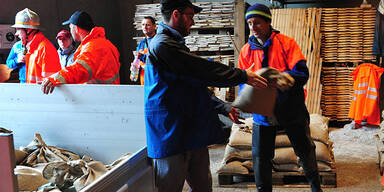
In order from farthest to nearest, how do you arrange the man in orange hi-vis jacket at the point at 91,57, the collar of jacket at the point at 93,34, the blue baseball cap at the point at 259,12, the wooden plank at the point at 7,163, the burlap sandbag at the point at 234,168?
1. the burlap sandbag at the point at 234,168
2. the collar of jacket at the point at 93,34
3. the man in orange hi-vis jacket at the point at 91,57
4. the blue baseball cap at the point at 259,12
5. the wooden plank at the point at 7,163

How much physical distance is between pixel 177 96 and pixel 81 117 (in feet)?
3.67

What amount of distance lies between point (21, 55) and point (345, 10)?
5.70m

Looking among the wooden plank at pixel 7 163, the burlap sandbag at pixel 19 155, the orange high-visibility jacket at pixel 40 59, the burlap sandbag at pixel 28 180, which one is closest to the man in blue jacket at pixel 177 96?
the burlap sandbag at pixel 28 180

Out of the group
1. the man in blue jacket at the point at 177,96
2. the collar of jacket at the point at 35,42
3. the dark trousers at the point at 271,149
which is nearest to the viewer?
the man in blue jacket at the point at 177,96

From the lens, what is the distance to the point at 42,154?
2.99m

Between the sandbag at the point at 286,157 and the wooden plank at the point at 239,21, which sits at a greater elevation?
the wooden plank at the point at 239,21

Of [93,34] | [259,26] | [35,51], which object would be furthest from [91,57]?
[259,26]

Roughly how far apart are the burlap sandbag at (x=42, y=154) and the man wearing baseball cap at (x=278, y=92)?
1663 millimetres

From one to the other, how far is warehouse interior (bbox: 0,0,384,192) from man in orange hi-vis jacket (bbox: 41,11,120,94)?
2.10 feet

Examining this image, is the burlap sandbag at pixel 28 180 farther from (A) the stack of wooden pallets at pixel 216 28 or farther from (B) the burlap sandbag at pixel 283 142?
(A) the stack of wooden pallets at pixel 216 28

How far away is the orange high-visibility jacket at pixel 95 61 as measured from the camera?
3750mm


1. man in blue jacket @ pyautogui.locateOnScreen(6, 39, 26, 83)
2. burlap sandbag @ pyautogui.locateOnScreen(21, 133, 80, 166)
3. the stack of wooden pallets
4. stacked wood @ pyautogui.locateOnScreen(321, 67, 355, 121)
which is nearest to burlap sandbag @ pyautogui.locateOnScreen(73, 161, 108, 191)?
burlap sandbag @ pyautogui.locateOnScreen(21, 133, 80, 166)

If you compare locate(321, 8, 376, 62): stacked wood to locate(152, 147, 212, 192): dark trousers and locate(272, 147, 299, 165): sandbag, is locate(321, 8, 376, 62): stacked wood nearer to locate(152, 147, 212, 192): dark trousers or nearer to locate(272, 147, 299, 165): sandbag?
locate(272, 147, 299, 165): sandbag

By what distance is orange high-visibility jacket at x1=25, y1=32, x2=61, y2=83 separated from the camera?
15.1 ft
